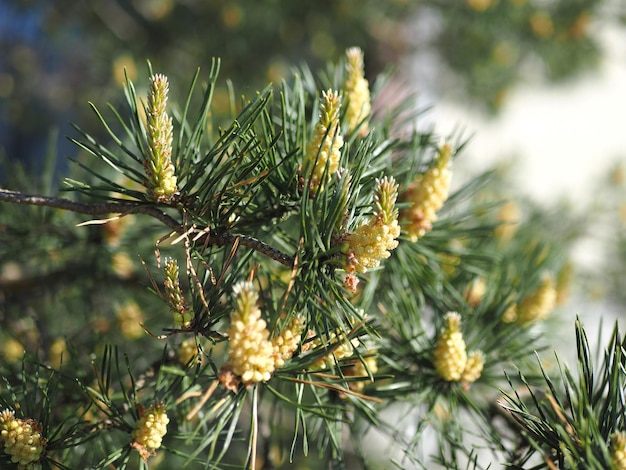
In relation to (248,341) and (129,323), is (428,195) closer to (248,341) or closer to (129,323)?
(248,341)

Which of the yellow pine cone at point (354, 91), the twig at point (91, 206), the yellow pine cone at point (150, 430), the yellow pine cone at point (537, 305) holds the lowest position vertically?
the yellow pine cone at point (150, 430)

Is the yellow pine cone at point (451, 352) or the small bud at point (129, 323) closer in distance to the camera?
the yellow pine cone at point (451, 352)

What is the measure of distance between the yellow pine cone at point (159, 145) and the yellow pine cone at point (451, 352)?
0.46ft

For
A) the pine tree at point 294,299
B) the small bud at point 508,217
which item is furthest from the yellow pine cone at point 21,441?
the small bud at point 508,217

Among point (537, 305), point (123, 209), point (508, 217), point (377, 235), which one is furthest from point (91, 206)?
point (508, 217)

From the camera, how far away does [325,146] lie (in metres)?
0.23

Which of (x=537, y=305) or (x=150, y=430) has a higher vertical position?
(x=537, y=305)

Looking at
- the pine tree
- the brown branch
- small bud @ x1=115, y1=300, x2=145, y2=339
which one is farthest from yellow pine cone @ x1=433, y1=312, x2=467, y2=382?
small bud @ x1=115, y1=300, x2=145, y2=339

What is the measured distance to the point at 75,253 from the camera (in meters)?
0.42

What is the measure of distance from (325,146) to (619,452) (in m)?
0.15

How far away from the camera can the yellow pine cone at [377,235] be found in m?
0.20

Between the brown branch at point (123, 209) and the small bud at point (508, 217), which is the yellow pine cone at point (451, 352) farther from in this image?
the small bud at point (508, 217)

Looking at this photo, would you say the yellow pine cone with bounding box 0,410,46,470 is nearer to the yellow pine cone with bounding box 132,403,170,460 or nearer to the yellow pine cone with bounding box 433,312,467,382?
the yellow pine cone with bounding box 132,403,170,460

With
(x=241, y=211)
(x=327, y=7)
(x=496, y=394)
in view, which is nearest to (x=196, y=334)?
(x=241, y=211)
